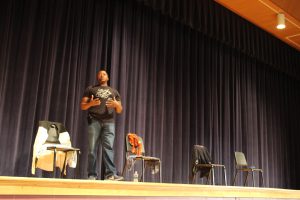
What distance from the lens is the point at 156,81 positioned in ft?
22.3

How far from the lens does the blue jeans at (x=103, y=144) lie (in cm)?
435

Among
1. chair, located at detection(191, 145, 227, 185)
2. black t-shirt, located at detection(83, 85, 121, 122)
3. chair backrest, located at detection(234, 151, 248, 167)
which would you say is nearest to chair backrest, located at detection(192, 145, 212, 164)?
chair, located at detection(191, 145, 227, 185)

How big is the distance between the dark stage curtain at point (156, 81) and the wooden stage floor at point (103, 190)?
63.6 inches

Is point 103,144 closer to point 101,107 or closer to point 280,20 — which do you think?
point 101,107

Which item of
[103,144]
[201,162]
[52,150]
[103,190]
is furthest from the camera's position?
[201,162]

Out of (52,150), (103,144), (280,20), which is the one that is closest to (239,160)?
(103,144)

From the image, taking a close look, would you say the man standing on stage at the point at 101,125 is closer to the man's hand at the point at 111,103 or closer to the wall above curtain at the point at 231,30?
the man's hand at the point at 111,103

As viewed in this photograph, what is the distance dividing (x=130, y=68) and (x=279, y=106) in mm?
4781

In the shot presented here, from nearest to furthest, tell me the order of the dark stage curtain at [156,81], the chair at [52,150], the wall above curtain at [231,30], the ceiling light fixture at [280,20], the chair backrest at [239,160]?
the chair at [52,150], the dark stage curtain at [156,81], the chair backrest at [239,160], the wall above curtain at [231,30], the ceiling light fixture at [280,20]

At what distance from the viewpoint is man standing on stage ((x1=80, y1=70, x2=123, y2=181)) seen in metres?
4.36

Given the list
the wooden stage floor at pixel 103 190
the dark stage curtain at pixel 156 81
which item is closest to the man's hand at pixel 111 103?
the dark stage curtain at pixel 156 81

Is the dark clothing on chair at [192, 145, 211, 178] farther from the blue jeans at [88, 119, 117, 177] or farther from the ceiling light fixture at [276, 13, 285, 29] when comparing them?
the ceiling light fixture at [276, 13, 285, 29]

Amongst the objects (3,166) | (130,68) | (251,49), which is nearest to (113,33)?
(130,68)

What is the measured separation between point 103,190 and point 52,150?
53.8 inches
